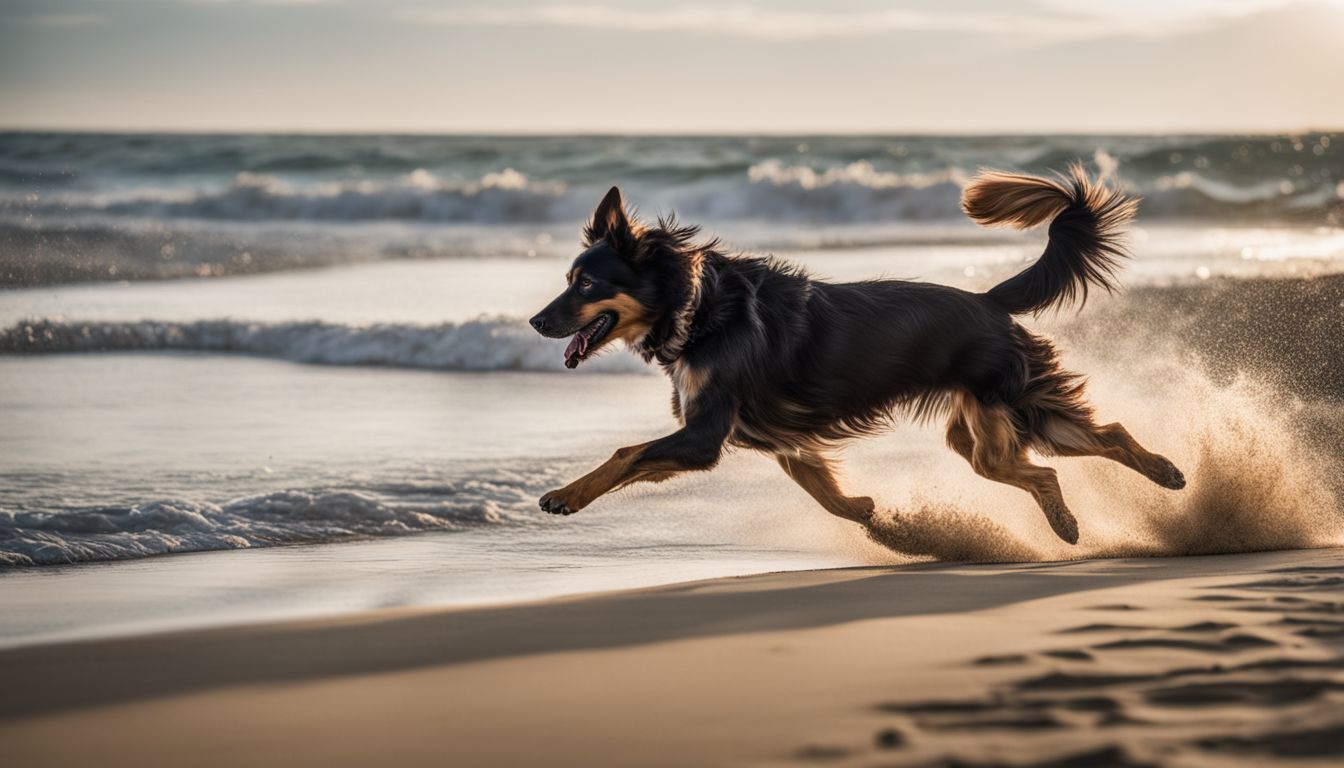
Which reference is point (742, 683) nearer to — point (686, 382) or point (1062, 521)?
point (686, 382)

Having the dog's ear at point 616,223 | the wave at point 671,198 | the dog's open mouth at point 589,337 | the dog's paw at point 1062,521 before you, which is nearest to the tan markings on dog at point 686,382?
the dog's open mouth at point 589,337

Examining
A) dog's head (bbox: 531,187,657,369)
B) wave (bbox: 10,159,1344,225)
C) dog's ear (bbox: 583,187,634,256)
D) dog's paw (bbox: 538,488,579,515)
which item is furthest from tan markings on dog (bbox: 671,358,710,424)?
wave (bbox: 10,159,1344,225)

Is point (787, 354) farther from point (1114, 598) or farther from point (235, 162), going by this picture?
point (235, 162)

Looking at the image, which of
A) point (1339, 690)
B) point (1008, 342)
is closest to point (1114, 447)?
point (1008, 342)

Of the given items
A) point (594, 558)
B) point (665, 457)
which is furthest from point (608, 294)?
point (594, 558)

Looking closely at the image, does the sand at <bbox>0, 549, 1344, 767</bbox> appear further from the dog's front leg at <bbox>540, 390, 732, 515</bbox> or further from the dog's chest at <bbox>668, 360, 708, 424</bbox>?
the dog's chest at <bbox>668, 360, 708, 424</bbox>

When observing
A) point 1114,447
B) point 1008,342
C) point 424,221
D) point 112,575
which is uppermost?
point 424,221

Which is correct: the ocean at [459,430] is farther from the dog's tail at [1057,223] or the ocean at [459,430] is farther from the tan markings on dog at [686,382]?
the dog's tail at [1057,223]

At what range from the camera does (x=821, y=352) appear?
5.89 m

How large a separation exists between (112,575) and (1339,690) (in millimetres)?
4271

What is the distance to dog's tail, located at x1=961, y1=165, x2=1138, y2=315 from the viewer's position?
6.10 m

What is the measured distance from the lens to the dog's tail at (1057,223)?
20.0 feet

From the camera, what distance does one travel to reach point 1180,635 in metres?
3.77

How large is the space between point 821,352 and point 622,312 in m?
0.82
